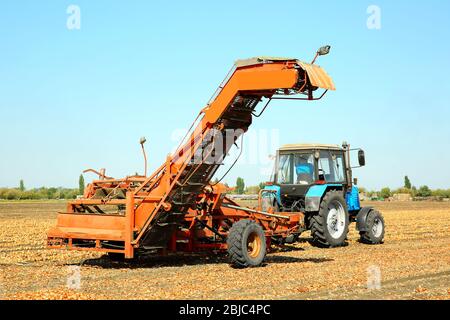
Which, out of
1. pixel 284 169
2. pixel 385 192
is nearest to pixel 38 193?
pixel 385 192

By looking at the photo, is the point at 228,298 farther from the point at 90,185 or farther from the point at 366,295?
the point at 90,185

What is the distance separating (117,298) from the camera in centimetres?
791

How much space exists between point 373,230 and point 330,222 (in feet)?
6.18

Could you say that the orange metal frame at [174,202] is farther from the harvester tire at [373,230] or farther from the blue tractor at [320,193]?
the harvester tire at [373,230]

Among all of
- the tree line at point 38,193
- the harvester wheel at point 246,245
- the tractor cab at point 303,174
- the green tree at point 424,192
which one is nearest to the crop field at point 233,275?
the harvester wheel at point 246,245

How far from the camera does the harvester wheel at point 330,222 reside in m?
14.7

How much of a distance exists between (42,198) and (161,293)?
245 ft

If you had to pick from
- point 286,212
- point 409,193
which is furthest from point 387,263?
point 409,193

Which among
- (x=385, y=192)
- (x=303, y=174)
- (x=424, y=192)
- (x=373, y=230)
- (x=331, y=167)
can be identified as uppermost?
(x=385, y=192)

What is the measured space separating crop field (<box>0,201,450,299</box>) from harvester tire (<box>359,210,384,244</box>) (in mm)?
968

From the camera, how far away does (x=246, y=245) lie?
11.1m

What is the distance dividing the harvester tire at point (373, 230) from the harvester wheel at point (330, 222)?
39.1 inches

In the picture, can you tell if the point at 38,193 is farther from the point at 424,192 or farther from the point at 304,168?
the point at 304,168

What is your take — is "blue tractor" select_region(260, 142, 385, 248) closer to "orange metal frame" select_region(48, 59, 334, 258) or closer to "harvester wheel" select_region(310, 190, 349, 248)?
"harvester wheel" select_region(310, 190, 349, 248)
